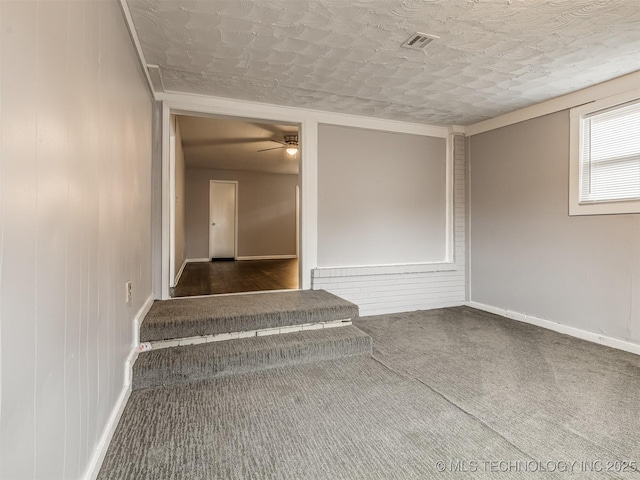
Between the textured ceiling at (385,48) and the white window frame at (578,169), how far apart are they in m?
0.22

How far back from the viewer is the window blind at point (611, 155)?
2.92 meters

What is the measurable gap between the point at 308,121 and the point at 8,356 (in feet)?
11.4

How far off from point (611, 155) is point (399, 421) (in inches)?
125

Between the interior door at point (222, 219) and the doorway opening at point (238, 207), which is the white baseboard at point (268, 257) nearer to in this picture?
the doorway opening at point (238, 207)

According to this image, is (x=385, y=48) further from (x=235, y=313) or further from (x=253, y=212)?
(x=253, y=212)

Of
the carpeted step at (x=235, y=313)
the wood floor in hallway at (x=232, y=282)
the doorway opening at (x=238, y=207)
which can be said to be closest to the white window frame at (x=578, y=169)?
the carpeted step at (x=235, y=313)

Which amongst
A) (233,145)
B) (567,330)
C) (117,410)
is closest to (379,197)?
(567,330)

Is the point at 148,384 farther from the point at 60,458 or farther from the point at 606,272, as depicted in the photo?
the point at 606,272

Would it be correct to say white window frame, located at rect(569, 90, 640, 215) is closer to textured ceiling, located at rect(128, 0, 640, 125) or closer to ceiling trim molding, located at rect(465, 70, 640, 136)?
ceiling trim molding, located at rect(465, 70, 640, 136)

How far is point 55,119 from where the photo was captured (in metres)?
1.08

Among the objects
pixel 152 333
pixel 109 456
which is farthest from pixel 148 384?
pixel 109 456

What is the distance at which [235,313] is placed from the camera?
2803 millimetres

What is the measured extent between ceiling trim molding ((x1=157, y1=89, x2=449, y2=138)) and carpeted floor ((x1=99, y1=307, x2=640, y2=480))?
2615 millimetres

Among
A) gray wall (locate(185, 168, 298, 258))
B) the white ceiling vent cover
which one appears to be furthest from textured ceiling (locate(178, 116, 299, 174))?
the white ceiling vent cover
